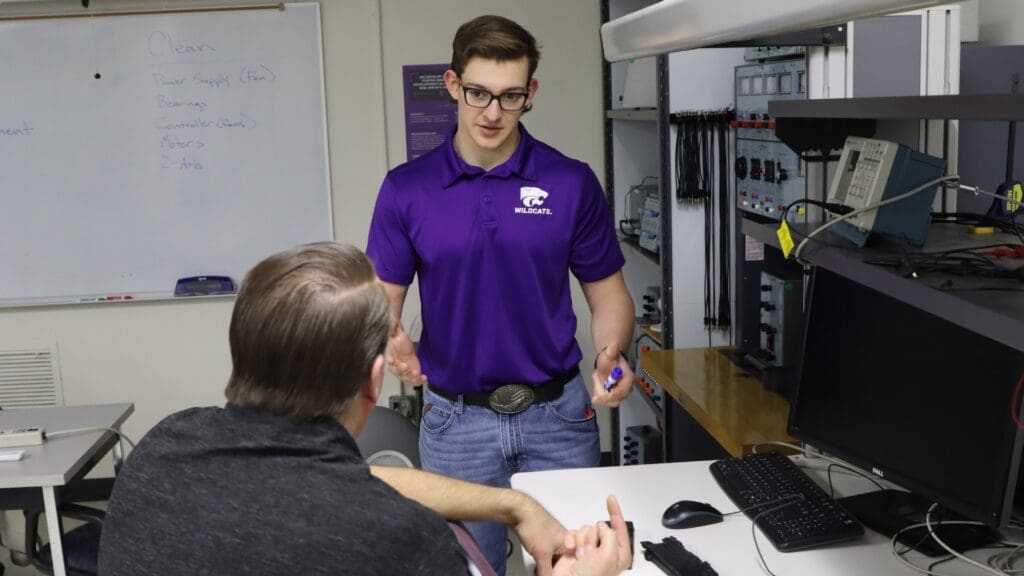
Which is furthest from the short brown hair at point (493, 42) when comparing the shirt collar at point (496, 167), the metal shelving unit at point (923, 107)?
the metal shelving unit at point (923, 107)

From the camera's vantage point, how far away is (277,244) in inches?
165

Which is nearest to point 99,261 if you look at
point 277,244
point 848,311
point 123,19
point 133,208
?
point 133,208

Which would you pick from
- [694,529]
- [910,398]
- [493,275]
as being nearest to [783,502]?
[694,529]

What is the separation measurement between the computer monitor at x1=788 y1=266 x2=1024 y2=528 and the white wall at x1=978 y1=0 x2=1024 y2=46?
5.05ft

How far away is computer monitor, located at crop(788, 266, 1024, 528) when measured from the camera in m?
1.51

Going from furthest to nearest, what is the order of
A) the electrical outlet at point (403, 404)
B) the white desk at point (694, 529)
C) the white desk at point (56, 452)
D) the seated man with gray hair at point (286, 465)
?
1. the electrical outlet at point (403, 404)
2. the white desk at point (56, 452)
3. the white desk at point (694, 529)
4. the seated man with gray hair at point (286, 465)

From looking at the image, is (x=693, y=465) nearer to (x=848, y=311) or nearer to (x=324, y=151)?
(x=848, y=311)

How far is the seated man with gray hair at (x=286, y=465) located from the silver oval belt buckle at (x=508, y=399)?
0.93 meters

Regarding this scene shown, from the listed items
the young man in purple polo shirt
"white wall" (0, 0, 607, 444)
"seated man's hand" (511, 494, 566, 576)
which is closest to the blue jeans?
the young man in purple polo shirt

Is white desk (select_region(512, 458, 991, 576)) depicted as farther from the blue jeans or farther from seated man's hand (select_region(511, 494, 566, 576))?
the blue jeans

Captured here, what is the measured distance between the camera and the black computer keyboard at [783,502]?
67.1 inches

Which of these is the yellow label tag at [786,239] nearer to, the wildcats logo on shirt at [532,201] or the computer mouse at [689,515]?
the computer mouse at [689,515]

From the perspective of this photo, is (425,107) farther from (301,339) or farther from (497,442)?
(301,339)

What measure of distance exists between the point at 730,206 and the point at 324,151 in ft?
5.80
